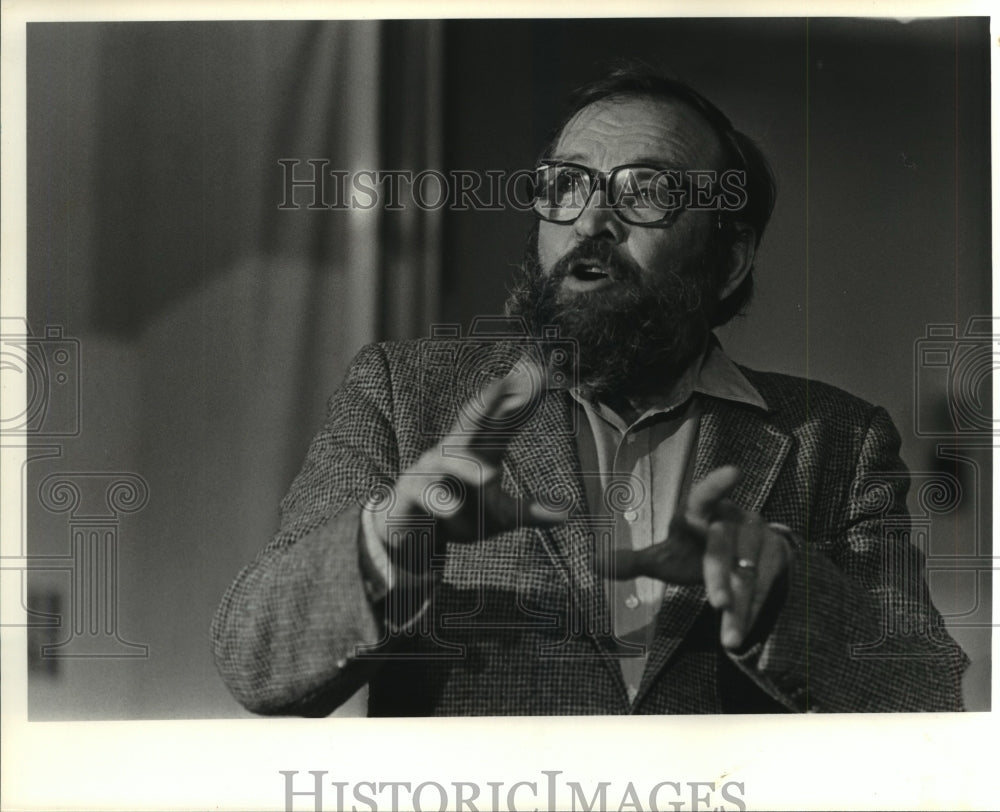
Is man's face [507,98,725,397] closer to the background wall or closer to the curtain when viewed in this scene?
the background wall

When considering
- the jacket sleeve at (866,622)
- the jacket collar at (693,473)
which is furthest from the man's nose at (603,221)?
the jacket sleeve at (866,622)

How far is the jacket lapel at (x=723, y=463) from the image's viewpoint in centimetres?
341

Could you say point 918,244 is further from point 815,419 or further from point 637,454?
point 637,454

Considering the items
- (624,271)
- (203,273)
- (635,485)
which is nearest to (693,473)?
(635,485)

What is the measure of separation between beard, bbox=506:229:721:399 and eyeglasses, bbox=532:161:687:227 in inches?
4.3

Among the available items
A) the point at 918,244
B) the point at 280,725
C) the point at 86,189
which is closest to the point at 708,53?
the point at 918,244

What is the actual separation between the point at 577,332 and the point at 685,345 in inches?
13.1

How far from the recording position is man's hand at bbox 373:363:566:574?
11.2 feet

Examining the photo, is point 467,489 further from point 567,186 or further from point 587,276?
point 567,186

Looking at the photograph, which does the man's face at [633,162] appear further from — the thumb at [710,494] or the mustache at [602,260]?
the thumb at [710,494]

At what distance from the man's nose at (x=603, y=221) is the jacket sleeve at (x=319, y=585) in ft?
2.43

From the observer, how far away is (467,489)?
3441 millimetres

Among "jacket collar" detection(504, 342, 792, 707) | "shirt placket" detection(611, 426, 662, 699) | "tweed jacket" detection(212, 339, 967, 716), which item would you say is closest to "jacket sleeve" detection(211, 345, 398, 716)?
"tweed jacket" detection(212, 339, 967, 716)

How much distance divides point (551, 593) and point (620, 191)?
1.22 metres
